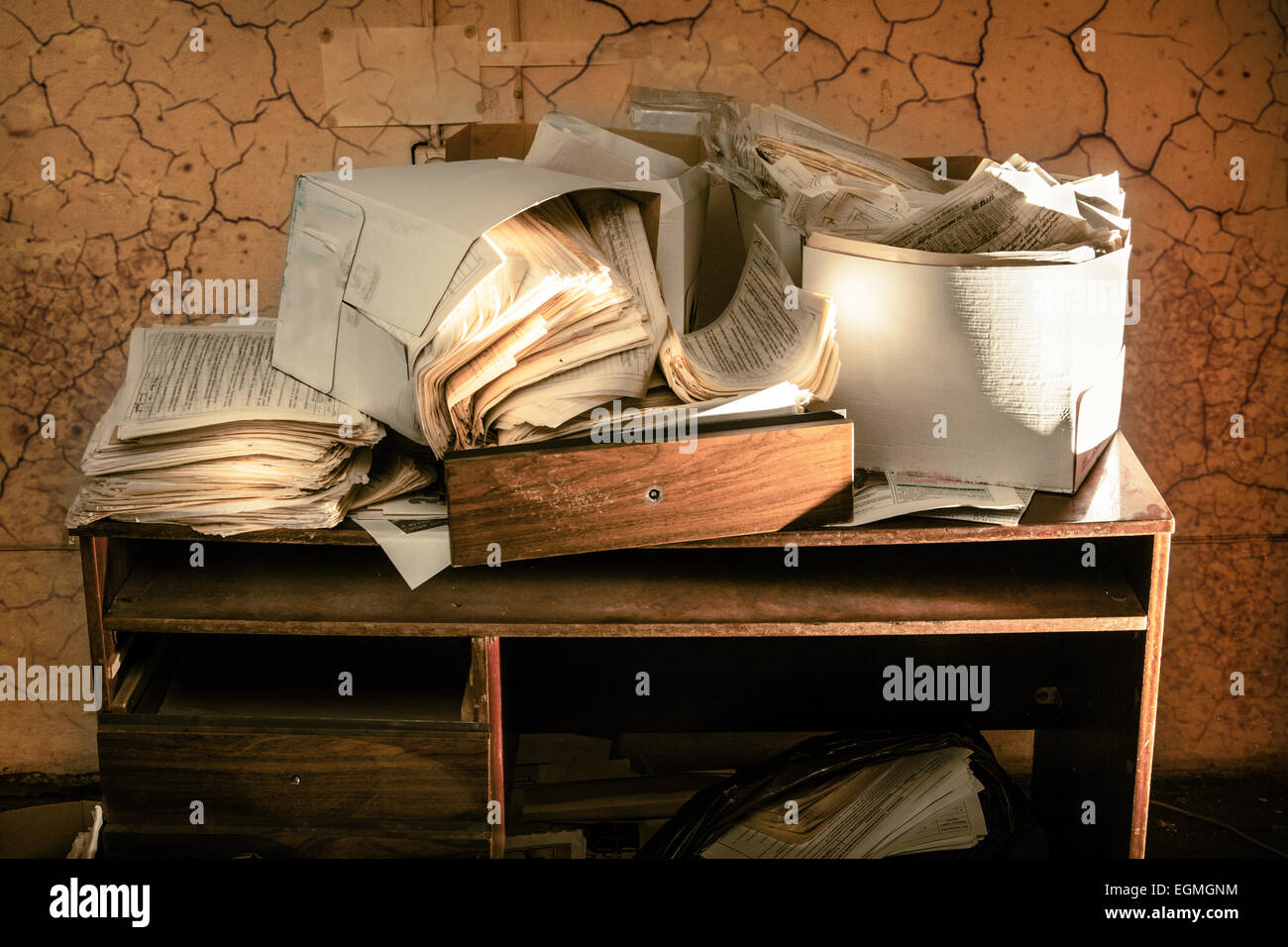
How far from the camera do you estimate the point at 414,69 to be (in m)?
1.83

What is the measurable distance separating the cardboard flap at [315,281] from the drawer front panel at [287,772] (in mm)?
447

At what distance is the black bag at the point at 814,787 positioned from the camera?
157 cm

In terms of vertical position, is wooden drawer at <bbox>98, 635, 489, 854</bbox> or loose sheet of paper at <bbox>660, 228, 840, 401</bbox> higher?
loose sheet of paper at <bbox>660, 228, 840, 401</bbox>

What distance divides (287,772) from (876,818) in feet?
2.74

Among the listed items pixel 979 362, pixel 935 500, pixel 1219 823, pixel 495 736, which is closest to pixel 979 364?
pixel 979 362

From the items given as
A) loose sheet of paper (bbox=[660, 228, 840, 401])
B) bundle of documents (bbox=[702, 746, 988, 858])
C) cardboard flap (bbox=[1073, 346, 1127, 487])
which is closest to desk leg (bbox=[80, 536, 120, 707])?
loose sheet of paper (bbox=[660, 228, 840, 401])

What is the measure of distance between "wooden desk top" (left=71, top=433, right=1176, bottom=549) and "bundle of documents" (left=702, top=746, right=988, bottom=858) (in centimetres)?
52

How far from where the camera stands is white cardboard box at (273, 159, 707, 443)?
120 cm

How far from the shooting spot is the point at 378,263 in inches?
48.8

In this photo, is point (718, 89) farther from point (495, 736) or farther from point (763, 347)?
point (495, 736)

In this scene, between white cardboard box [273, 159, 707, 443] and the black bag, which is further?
the black bag

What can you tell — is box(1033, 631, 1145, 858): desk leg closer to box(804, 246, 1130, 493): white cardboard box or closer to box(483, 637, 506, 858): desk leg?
box(804, 246, 1130, 493): white cardboard box

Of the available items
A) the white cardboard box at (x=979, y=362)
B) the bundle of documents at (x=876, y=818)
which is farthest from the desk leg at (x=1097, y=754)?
the white cardboard box at (x=979, y=362)

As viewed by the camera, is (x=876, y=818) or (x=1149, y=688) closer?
(x=1149, y=688)
